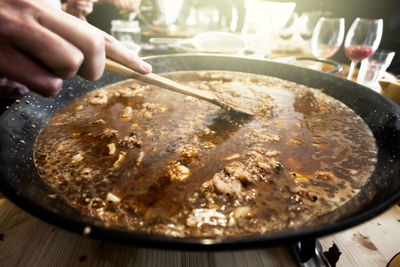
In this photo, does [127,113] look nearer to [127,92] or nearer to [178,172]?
[127,92]

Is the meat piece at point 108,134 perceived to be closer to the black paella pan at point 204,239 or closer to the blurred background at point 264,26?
the black paella pan at point 204,239

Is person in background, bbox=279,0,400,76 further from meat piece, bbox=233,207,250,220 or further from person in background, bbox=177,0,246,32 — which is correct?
meat piece, bbox=233,207,250,220

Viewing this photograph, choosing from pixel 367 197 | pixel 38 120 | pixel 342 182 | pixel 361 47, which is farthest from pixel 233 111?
pixel 361 47

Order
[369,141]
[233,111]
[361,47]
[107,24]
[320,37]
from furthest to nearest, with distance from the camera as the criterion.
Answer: [107,24], [320,37], [361,47], [233,111], [369,141]

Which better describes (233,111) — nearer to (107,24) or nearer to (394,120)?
(394,120)

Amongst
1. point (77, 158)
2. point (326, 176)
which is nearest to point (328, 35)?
point (326, 176)

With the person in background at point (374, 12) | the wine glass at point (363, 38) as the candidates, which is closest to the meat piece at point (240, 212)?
the wine glass at point (363, 38)
